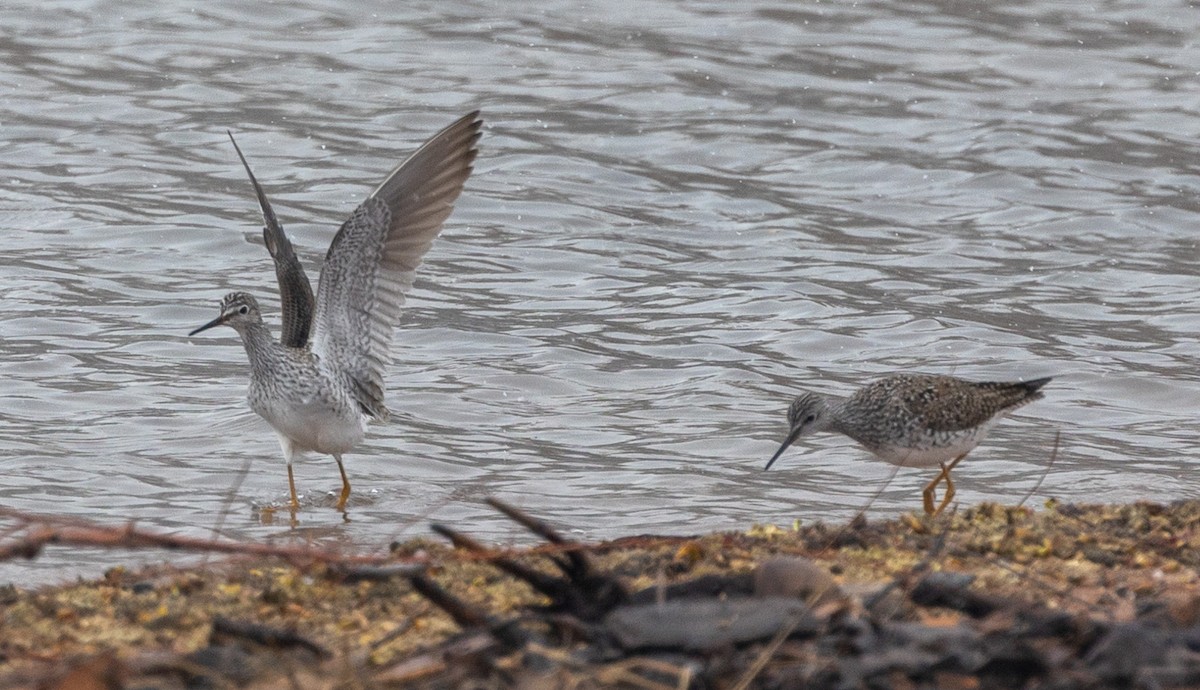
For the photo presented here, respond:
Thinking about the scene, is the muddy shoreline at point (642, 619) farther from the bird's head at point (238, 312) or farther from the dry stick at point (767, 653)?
the bird's head at point (238, 312)

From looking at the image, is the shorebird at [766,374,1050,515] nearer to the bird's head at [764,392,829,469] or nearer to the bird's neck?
the bird's head at [764,392,829,469]

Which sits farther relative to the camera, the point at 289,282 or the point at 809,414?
the point at 289,282

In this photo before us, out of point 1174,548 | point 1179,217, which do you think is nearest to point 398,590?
point 1174,548

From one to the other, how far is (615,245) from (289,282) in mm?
4521

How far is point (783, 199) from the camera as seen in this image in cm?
1384

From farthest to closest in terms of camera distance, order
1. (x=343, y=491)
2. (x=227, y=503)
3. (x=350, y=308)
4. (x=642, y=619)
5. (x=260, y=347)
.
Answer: (x=350, y=308), (x=260, y=347), (x=343, y=491), (x=227, y=503), (x=642, y=619)

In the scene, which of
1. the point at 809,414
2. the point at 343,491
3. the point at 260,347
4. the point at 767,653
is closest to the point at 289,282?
the point at 260,347

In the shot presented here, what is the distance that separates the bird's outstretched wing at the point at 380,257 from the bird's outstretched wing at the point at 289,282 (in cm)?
23

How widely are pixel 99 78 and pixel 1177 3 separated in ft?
39.9

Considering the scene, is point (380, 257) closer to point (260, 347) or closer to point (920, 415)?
point (260, 347)

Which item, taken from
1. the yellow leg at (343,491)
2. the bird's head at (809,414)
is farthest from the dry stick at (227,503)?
the bird's head at (809,414)

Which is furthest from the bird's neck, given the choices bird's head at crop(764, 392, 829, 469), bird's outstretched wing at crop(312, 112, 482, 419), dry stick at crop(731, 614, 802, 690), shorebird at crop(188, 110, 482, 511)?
dry stick at crop(731, 614, 802, 690)

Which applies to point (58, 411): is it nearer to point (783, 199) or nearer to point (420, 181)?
point (420, 181)

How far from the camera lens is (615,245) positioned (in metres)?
12.9
